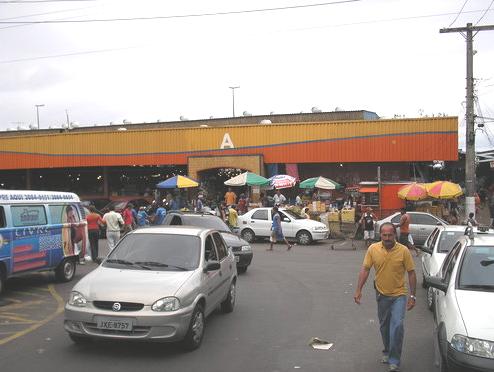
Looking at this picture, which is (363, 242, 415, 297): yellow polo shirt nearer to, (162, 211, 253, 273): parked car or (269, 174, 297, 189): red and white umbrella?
(162, 211, 253, 273): parked car

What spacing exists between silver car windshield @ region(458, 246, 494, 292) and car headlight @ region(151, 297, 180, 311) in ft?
10.7

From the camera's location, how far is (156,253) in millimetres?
7703

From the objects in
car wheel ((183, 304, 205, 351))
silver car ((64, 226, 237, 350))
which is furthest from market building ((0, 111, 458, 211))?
car wheel ((183, 304, 205, 351))

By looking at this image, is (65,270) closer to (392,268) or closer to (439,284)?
(392,268)

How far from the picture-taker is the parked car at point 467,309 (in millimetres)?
4754

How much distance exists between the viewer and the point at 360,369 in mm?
6270

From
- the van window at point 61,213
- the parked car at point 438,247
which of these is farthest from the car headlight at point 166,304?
the van window at point 61,213

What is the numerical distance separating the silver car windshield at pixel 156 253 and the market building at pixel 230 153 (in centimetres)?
2205

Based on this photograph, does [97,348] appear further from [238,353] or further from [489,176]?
[489,176]

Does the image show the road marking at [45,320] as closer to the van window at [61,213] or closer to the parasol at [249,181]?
the van window at [61,213]

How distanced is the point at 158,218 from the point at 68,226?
26.4 ft

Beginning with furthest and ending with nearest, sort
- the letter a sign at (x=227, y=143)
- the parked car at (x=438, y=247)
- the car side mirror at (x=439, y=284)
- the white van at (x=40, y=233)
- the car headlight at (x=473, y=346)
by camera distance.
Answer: the letter a sign at (x=227, y=143) → the white van at (x=40, y=233) → the parked car at (x=438, y=247) → the car side mirror at (x=439, y=284) → the car headlight at (x=473, y=346)

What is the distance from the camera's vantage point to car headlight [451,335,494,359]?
4699 millimetres

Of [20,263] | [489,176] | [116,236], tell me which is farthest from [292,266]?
[489,176]
